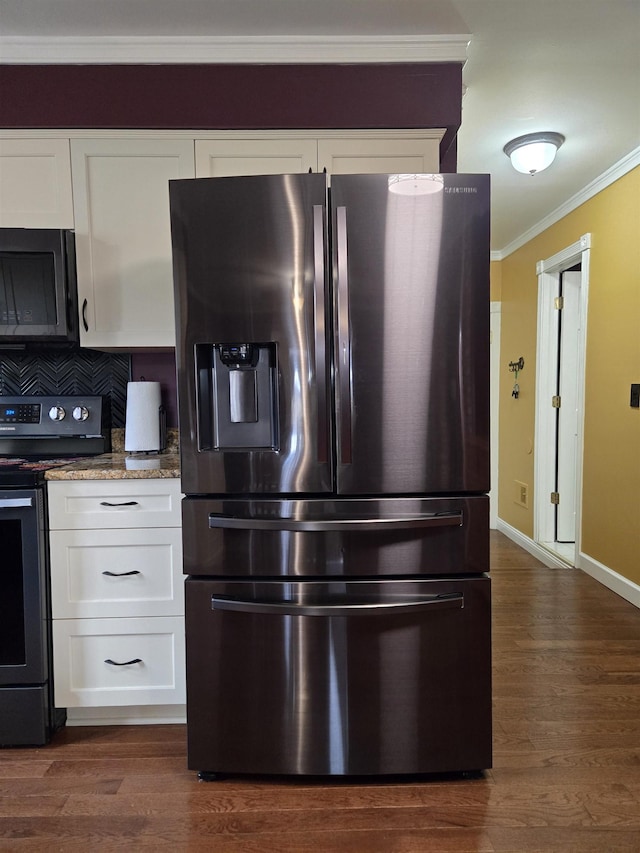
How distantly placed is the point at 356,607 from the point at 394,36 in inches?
80.2

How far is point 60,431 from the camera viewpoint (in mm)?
2330

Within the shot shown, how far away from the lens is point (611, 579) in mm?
3297

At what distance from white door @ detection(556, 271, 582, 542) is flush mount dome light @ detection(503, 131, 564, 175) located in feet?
4.50

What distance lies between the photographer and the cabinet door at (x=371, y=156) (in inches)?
83.2

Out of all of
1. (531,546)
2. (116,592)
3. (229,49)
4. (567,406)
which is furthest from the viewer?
(531,546)

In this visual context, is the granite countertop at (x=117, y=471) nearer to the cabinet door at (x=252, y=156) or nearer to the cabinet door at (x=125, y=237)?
the cabinet door at (x=125, y=237)

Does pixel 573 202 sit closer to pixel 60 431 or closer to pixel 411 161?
pixel 411 161

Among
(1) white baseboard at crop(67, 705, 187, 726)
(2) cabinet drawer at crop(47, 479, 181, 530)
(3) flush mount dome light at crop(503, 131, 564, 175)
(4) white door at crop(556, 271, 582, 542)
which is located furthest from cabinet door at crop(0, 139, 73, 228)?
(4) white door at crop(556, 271, 582, 542)

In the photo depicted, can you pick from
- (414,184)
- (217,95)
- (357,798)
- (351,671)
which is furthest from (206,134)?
(357,798)

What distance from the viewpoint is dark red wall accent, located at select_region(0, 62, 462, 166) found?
6.91ft

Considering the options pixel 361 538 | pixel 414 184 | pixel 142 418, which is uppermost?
pixel 414 184

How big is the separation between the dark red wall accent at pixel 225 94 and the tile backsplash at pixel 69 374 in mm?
908

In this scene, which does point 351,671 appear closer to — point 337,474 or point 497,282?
point 337,474

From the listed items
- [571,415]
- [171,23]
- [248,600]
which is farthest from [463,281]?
[571,415]
